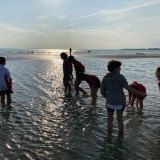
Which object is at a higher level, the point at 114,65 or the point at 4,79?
the point at 114,65

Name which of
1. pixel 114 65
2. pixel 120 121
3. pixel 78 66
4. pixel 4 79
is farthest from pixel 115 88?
pixel 78 66

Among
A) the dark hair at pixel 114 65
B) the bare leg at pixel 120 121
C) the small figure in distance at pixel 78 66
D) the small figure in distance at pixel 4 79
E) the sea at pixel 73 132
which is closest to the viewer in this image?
the sea at pixel 73 132

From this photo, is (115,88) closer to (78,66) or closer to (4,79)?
(4,79)

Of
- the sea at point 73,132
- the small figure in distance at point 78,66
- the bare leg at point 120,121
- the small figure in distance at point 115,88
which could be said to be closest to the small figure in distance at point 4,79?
the sea at point 73,132

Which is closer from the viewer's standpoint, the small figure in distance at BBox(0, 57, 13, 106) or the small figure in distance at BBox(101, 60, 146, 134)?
the small figure in distance at BBox(101, 60, 146, 134)

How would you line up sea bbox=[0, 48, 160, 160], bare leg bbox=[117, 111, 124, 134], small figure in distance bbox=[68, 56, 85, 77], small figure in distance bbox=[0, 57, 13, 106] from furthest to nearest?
small figure in distance bbox=[68, 56, 85, 77], small figure in distance bbox=[0, 57, 13, 106], bare leg bbox=[117, 111, 124, 134], sea bbox=[0, 48, 160, 160]

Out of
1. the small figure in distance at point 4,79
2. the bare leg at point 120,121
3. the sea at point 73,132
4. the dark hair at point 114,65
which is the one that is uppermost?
the dark hair at point 114,65

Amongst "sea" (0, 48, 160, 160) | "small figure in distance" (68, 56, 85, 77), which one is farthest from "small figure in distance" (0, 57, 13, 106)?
"small figure in distance" (68, 56, 85, 77)

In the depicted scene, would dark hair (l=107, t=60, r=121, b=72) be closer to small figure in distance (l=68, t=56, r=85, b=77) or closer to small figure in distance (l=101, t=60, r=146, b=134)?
small figure in distance (l=101, t=60, r=146, b=134)

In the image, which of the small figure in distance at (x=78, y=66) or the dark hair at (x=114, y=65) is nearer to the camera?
the dark hair at (x=114, y=65)

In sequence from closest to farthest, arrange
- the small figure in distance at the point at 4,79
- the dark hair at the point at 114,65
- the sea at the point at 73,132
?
the sea at the point at 73,132 < the dark hair at the point at 114,65 < the small figure in distance at the point at 4,79

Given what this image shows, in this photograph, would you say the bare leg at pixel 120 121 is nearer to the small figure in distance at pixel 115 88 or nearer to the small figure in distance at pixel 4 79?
the small figure in distance at pixel 115 88

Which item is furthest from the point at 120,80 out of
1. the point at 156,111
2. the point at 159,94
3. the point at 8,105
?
the point at 159,94

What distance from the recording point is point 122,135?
8289 millimetres
